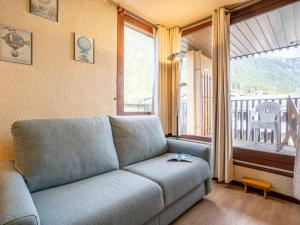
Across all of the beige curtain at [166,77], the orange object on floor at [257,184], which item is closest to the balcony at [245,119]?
the beige curtain at [166,77]

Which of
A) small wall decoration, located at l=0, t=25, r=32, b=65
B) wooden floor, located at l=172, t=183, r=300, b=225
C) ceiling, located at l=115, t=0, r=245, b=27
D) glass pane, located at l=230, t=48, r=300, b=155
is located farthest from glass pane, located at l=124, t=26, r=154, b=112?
wooden floor, located at l=172, t=183, r=300, b=225

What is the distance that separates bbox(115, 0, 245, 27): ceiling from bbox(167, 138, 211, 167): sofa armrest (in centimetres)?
186

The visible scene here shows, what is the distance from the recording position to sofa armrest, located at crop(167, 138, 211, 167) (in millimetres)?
2012

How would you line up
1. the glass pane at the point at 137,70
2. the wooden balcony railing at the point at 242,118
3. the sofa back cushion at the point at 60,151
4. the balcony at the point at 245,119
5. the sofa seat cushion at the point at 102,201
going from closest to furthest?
1. the sofa seat cushion at the point at 102,201
2. the sofa back cushion at the point at 60,151
3. the glass pane at the point at 137,70
4. the balcony at the point at 245,119
5. the wooden balcony railing at the point at 242,118

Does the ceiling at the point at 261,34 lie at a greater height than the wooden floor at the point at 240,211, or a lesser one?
greater

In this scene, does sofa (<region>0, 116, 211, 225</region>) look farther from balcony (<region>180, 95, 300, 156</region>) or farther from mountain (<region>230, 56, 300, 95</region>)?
Result: mountain (<region>230, 56, 300, 95</region>)

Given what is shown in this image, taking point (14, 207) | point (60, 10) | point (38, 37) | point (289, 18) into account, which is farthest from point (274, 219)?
point (60, 10)

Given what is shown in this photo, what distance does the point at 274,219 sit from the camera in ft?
5.38

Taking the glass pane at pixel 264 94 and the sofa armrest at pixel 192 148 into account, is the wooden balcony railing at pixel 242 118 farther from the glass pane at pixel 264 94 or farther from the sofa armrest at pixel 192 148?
the sofa armrest at pixel 192 148

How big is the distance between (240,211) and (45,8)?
111 inches

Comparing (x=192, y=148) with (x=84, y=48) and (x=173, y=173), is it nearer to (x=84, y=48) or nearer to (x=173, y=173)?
(x=173, y=173)

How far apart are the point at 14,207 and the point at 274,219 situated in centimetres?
205

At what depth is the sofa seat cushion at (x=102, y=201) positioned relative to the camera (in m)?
0.94

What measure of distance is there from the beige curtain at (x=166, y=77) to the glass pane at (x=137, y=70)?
128 millimetres
